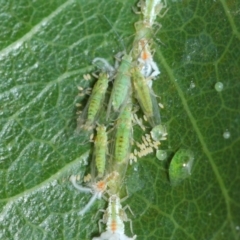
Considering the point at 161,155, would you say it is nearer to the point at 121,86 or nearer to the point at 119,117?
the point at 119,117

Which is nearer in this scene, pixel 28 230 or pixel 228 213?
pixel 28 230

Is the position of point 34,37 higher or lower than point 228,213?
higher

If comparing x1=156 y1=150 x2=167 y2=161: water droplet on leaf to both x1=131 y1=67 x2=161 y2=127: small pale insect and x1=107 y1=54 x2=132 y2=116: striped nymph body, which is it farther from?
x1=107 y1=54 x2=132 y2=116: striped nymph body

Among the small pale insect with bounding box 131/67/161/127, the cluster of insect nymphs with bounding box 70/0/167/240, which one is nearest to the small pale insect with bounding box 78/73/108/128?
the cluster of insect nymphs with bounding box 70/0/167/240

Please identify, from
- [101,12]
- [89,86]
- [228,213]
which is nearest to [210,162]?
[228,213]

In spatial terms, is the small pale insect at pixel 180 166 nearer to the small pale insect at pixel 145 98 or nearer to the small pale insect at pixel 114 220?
the small pale insect at pixel 145 98

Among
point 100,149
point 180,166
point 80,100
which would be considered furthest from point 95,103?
point 180,166

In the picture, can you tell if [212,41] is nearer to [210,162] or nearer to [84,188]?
[210,162]
